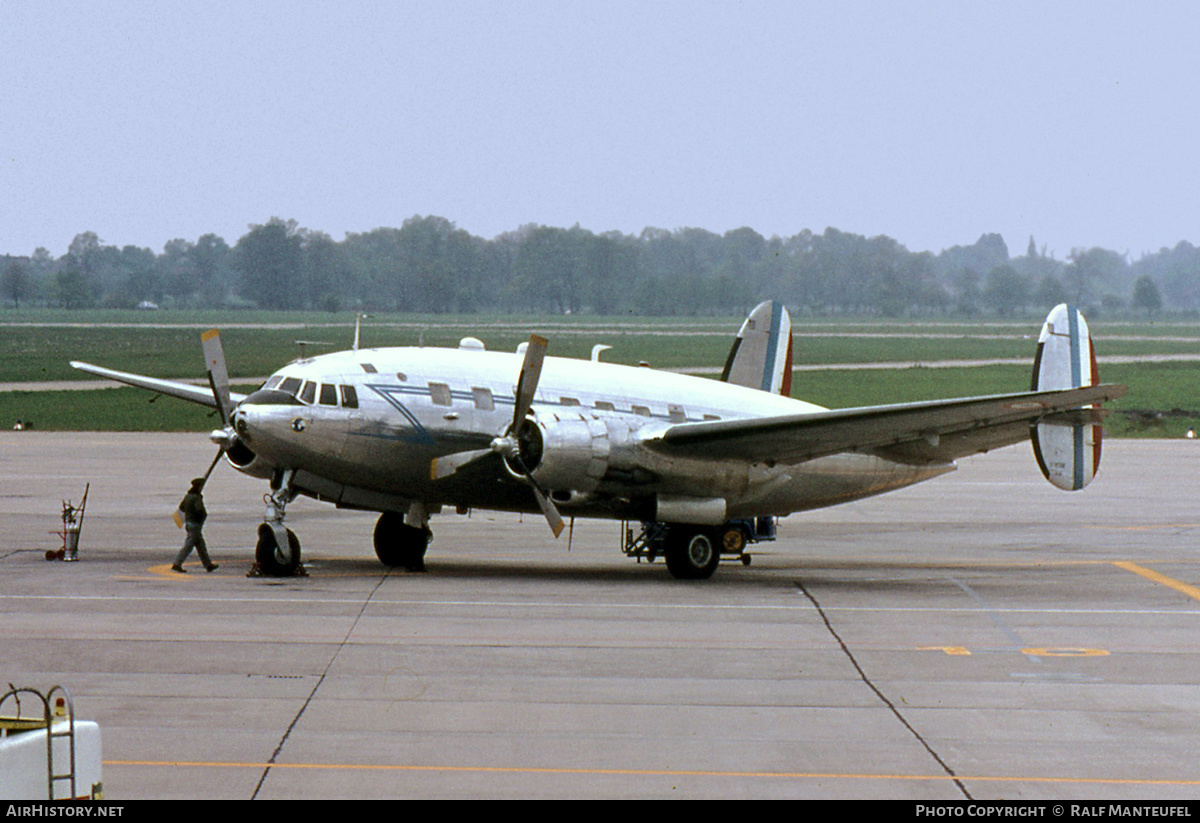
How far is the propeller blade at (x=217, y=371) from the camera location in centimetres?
2562

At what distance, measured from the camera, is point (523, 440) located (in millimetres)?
23406

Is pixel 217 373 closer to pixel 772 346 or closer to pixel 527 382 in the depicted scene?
pixel 527 382

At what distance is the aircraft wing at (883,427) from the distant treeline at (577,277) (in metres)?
88.7

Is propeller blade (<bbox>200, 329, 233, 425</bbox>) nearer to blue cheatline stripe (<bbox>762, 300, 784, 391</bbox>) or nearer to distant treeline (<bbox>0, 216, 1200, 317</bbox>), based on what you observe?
blue cheatline stripe (<bbox>762, 300, 784, 391</bbox>)

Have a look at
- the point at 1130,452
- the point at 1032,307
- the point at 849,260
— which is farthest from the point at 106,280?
the point at 1130,452

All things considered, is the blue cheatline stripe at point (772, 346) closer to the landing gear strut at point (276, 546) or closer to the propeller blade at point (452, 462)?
the propeller blade at point (452, 462)

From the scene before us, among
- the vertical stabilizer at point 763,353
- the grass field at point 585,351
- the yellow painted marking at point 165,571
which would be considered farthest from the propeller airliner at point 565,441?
the grass field at point 585,351

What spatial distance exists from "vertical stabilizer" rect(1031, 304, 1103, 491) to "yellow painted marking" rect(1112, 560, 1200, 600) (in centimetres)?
199

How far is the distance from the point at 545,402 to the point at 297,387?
4408mm

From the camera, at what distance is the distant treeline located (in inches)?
4660

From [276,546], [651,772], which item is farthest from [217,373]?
[651,772]

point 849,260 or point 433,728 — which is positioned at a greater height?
point 849,260

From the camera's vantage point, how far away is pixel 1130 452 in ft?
177
